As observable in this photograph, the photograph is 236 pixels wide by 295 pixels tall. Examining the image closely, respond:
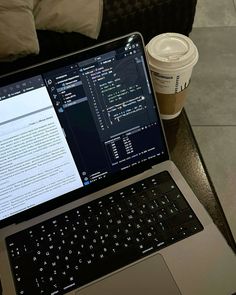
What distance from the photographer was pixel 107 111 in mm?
662

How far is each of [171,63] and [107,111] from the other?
0.17 m

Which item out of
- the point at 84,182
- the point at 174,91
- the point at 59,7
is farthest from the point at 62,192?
the point at 59,7

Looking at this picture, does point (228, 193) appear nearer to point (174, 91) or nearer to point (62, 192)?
point (174, 91)

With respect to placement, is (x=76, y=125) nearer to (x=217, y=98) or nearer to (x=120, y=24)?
(x=120, y=24)

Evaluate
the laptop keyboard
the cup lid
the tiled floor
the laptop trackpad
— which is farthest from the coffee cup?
the tiled floor

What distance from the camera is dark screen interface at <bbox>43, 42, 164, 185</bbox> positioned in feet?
2.05

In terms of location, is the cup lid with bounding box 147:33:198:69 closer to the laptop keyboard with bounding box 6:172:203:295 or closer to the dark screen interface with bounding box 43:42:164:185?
the dark screen interface with bounding box 43:42:164:185

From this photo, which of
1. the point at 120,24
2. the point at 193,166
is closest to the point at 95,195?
the point at 193,166

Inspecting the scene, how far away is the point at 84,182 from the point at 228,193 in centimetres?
59

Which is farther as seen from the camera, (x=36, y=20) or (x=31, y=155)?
(x=36, y=20)

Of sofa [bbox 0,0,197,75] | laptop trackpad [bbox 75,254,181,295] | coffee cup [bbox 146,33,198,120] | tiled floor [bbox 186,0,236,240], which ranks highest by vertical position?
coffee cup [bbox 146,33,198,120]

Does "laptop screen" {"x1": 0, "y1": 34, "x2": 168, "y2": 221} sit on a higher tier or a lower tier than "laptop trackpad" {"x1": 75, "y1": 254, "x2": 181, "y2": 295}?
higher

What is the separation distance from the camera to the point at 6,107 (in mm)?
606

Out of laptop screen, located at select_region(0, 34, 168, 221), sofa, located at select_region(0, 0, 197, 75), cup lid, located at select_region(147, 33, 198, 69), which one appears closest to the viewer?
laptop screen, located at select_region(0, 34, 168, 221)
